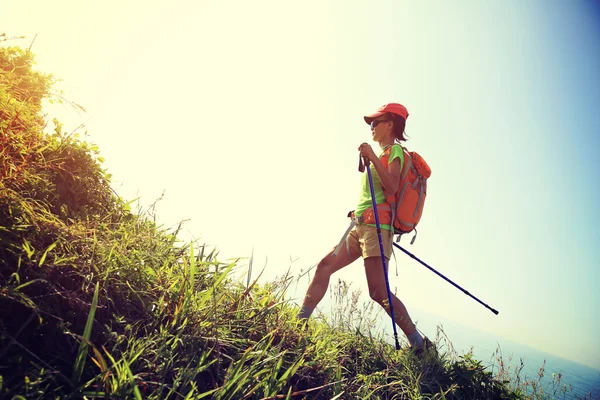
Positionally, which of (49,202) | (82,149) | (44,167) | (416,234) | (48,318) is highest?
(416,234)

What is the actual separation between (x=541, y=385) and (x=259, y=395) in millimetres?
4241

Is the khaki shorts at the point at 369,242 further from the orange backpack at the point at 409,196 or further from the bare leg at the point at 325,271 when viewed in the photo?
the orange backpack at the point at 409,196

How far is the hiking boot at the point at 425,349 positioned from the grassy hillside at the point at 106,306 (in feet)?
1.50

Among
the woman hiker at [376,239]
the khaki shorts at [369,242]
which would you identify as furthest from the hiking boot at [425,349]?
the khaki shorts at [369,242]

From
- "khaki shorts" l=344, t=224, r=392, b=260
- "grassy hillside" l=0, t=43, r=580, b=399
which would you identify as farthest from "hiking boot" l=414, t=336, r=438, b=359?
"khaki shorts" l=344, t=224, r=392, b=260

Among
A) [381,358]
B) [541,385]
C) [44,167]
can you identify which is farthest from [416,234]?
[44,167]

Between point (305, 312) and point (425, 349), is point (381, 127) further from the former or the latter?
point (425, 349)

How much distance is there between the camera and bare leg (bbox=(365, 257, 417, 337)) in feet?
12.1

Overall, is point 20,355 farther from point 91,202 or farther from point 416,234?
point 416,234

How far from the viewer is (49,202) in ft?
6.79

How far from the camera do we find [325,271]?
408 centimetres

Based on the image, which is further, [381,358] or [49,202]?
[381,358]

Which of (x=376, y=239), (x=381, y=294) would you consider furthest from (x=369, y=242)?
(x=381, y=294)

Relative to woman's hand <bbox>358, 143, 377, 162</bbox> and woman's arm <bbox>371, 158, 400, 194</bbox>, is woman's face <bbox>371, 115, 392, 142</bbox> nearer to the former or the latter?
woman's hand <bbox>358, 143, 377, 162</bbox>
